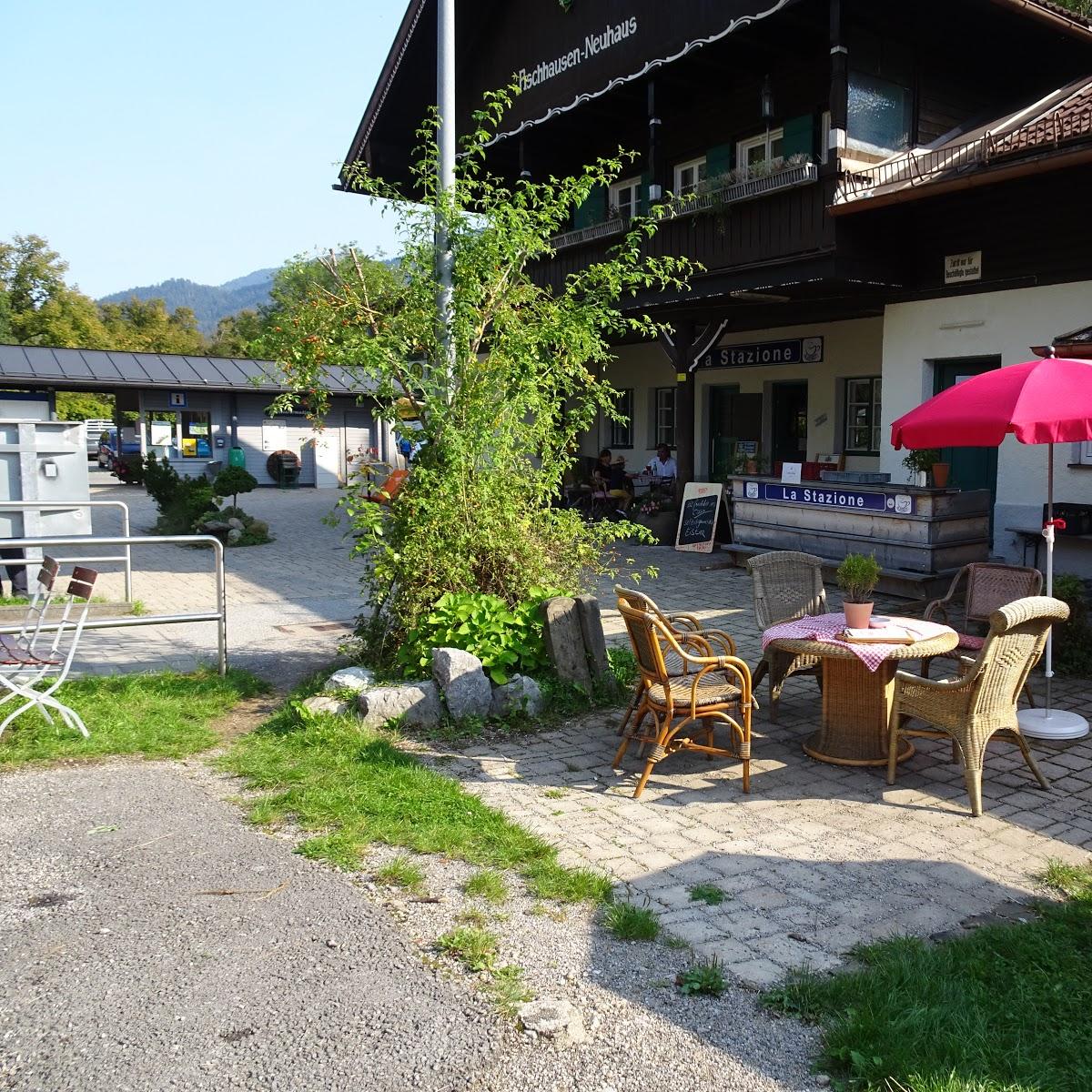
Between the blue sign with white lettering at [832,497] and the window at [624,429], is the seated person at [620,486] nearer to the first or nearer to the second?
the window at [624,429]

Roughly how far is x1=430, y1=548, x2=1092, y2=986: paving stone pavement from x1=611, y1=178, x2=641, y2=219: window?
37.4ft

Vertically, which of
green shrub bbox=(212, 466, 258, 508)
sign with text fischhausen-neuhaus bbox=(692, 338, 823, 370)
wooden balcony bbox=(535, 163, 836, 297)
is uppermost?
wooden balcony bbox=(535, 163, 836, 297)

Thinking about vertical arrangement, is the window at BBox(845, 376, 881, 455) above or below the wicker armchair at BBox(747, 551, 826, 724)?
above

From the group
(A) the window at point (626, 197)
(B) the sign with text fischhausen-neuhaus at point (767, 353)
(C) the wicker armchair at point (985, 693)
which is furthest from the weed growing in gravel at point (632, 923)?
(A) the window at point (626, 197)

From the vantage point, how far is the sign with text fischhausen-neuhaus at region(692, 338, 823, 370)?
15695 millimetres

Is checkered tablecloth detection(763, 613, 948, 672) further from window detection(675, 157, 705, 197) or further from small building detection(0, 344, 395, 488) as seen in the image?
small building detection(0, 344, 395, 488)

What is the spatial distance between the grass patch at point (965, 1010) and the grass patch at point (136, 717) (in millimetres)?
4023

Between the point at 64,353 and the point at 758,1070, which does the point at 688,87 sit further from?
the point at 64,353

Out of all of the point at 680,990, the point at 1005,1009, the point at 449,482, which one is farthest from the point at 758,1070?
the point at 449,482

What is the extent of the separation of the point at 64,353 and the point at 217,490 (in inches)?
559

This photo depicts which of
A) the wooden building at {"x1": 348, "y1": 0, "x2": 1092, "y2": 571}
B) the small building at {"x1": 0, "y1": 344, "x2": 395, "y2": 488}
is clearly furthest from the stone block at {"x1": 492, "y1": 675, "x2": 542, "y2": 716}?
the small building at {"x1": 0, "y1": 344, "x2": 395, "y2": 488}

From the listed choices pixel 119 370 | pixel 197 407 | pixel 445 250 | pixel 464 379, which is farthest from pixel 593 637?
pixel 197 407

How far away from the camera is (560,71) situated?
1486 centimetres

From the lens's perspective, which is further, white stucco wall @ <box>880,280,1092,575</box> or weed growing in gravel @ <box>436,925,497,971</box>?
white stucco wall @ <box>880,280,1092,575</box>
